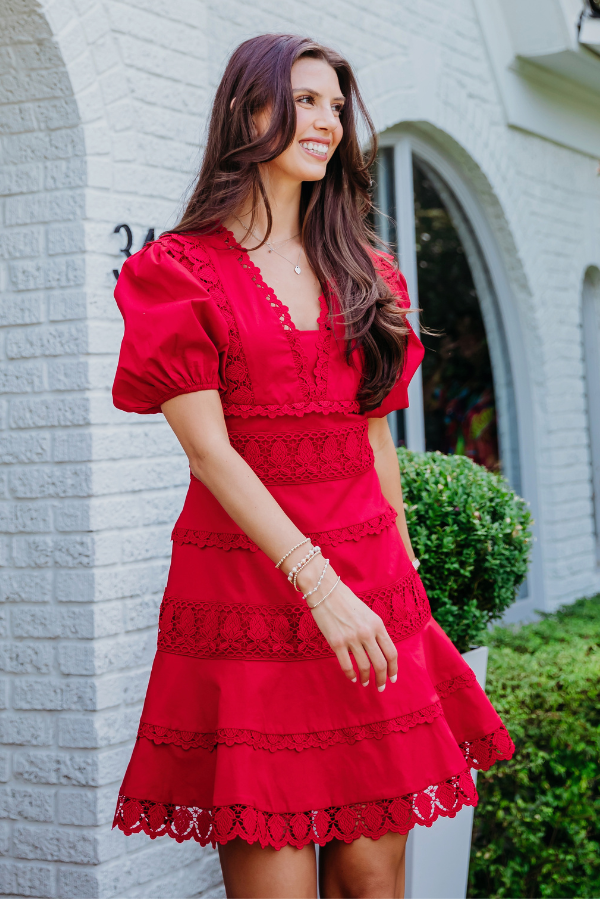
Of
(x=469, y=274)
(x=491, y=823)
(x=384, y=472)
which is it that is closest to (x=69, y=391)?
(x=384, y=472)

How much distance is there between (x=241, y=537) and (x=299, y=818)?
0.48m

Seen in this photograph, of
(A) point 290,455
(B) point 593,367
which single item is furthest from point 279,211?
(B) point 593,367

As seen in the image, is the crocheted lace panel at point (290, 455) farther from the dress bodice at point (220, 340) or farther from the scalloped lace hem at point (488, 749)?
the scalloped lace hem at point (488, 749)

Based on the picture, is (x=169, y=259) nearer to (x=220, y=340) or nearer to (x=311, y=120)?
(x=220, y=340)

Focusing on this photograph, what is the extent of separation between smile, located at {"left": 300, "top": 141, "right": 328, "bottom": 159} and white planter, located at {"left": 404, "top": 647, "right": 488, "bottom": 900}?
1.65 meters

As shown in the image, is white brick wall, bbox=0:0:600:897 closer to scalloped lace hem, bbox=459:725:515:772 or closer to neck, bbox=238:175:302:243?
neck, bbox=238:175:302:243

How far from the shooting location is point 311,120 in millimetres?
1807

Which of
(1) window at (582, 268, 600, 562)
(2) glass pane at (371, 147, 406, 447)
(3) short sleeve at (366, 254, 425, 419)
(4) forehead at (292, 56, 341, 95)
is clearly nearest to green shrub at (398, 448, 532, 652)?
(3) short sleeve at (366, 254, 425, 419)

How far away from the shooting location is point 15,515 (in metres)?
2.84

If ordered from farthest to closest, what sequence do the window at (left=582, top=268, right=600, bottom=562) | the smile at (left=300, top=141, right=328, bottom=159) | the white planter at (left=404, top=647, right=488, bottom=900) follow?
the window at (left=582, top=268, right=600, bottom=562) → the white planter at (left=404, top=647, right=488, bottom=900) → the smile at (left=300, top=141, right=328, bottom=159)

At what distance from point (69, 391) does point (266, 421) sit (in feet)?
3.96

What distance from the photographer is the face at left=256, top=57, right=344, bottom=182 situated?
1.80 m

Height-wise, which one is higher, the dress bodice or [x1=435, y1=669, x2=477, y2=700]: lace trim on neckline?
the dress bodice

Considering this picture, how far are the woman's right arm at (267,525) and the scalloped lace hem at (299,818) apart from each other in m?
0.24
